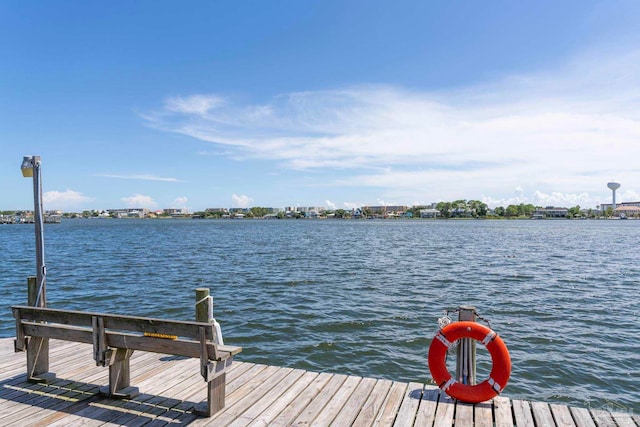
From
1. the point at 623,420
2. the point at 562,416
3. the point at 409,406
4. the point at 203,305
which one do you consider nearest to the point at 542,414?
the point at 562,416

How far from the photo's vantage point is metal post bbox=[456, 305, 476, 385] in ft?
17.4

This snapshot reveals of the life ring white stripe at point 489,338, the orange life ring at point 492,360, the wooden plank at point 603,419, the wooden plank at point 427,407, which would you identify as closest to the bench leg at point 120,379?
the wooden plank at point 427,407

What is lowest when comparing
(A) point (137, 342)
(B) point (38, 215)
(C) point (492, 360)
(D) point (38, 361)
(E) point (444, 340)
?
(D) point (38, 361)

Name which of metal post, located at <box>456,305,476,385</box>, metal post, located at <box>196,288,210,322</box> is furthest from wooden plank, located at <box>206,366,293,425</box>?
metal post, located at <box>456,305,476,385</box>

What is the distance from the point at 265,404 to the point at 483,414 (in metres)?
2.58

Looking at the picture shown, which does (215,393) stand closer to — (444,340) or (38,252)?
(444,340)

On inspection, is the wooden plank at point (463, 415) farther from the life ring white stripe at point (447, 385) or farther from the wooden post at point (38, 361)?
the wooden post at point (38, 361)

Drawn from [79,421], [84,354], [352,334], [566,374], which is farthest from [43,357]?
[566,374]

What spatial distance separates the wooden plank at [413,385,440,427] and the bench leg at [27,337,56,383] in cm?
481

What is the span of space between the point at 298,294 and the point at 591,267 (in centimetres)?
1986

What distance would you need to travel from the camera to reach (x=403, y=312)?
1361 centimetres

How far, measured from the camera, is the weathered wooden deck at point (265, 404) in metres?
4.58

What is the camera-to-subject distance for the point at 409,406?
496cm

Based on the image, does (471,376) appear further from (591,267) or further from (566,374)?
(591,267)
